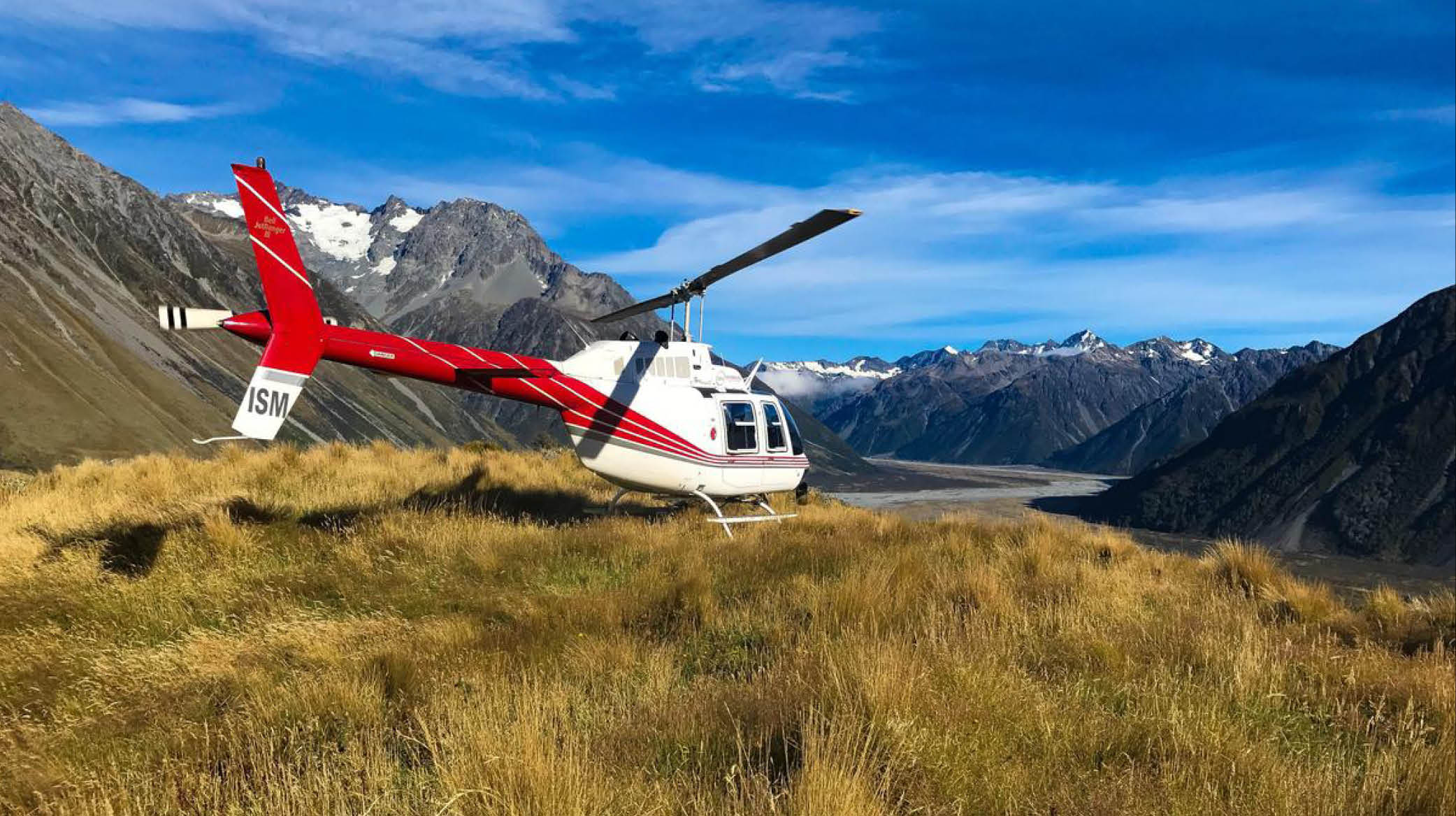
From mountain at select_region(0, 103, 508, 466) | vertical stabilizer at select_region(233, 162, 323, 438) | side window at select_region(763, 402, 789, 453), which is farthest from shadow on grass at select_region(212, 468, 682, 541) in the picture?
mountain at select_region(0, 103, 508, 466)

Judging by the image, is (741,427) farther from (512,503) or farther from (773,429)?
(512,503)

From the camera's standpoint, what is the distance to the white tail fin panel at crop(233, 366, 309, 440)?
8.32 meters

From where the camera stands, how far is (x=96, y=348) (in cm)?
12338

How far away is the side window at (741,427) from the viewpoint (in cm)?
1391

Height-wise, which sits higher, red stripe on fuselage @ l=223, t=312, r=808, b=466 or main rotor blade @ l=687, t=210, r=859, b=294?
main rotor blade @ l=687, t=210, r=859, b=294

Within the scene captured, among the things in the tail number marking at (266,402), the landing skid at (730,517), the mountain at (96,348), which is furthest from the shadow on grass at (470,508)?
the mountain at (96,348)

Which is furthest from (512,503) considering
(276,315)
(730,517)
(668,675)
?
(668,675)

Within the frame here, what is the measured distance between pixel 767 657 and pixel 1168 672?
3.12m

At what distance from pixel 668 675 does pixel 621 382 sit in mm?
→ 7967

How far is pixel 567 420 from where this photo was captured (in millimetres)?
12930

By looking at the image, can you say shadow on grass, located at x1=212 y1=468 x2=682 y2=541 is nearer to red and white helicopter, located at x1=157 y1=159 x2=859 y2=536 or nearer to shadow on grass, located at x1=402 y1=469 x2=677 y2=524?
shadow on grass, located at x1=402 y1=469 x2=677 y2=524

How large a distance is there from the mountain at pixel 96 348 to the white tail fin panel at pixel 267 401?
10441cm

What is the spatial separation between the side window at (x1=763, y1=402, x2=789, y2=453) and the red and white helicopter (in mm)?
28

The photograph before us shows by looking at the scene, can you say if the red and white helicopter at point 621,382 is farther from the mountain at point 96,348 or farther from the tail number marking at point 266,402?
the mountain at point 96,348
